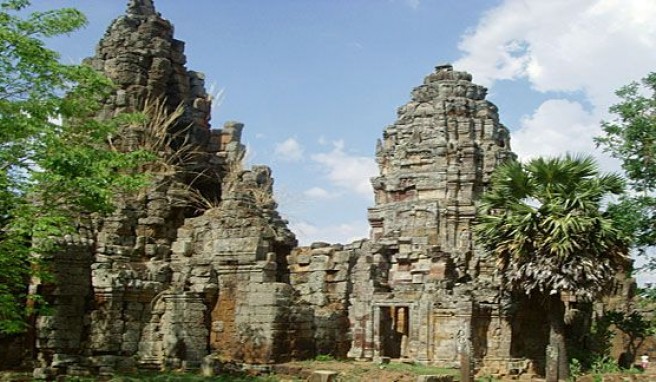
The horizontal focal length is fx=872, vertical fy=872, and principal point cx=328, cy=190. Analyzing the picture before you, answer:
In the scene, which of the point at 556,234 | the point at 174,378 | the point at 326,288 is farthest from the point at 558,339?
the point at 174,378

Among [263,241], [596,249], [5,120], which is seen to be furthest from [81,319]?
[596,249]

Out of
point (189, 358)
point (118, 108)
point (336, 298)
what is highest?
point (118, 108)

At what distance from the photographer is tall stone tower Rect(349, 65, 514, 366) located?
24.6 metres

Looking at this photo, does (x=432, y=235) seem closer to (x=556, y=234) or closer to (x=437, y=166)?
(x=437, y=166)

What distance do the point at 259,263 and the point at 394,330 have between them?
9138 millimetres

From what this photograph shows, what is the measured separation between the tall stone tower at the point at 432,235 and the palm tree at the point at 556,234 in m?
1.92

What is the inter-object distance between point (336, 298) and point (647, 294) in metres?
7.35

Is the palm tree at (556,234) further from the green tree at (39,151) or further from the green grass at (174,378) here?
the green tree at (39,151)

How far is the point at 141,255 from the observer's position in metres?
20.3

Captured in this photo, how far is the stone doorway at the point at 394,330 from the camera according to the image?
2602 centimetres

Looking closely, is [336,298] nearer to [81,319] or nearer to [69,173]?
[81,319]

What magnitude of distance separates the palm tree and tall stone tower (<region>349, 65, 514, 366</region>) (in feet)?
6.31

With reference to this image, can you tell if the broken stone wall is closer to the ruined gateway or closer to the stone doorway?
the ruined gateway

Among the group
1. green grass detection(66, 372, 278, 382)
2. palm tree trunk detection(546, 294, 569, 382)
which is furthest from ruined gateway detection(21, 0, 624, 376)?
palm tree trunk detection(546, 294, 569, 382)
